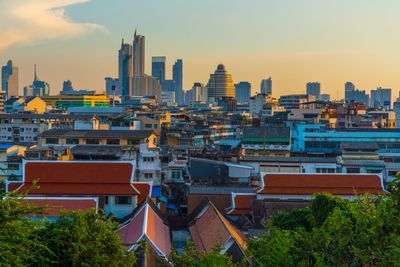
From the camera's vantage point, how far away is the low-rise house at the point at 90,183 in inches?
994

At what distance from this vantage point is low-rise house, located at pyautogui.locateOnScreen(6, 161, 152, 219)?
82.8ft

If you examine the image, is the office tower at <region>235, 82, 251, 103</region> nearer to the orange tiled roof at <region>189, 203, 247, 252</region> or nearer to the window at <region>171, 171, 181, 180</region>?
the window at <region>171, 171, 181, 180</region>

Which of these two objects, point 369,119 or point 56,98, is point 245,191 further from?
point 56,98

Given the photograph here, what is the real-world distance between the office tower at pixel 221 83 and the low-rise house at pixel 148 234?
135m

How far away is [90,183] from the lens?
84.7 feet

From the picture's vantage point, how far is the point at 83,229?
508 inches

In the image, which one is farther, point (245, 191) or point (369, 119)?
point (369, 119)

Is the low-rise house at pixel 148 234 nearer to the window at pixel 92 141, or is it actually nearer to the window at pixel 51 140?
the window at pixel 92 141

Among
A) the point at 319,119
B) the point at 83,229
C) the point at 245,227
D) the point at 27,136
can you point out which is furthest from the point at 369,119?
the point at 83,229

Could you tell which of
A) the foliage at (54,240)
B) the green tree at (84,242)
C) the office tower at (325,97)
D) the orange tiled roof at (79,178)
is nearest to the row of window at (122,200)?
the orange tiled roof at (79,178)

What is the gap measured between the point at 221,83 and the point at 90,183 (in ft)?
441

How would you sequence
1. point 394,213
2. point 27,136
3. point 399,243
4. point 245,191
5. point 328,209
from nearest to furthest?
point 399,243
point 394,213
point 328,209
point 245,191
point 27,136

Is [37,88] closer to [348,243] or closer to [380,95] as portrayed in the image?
[380,95]

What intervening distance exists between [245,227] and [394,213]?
585 inches
